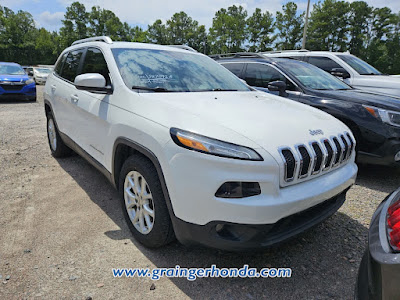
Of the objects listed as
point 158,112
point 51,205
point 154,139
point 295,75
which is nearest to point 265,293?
point 154,139

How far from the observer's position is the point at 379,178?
13.3 ft

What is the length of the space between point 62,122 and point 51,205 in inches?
49.4

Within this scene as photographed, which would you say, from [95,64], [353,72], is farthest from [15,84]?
[353,72]

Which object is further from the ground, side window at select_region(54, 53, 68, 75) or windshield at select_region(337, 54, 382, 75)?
windshield at select_region(337, 54, 382, 75)

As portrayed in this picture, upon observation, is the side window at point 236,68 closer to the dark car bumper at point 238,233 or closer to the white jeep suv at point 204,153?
the white jeep suv at point 204,153

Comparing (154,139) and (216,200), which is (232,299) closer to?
(216,200)

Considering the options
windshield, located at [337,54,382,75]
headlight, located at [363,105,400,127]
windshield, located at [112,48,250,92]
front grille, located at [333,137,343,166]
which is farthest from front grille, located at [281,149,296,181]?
windshield, located at [337,54,382,75]

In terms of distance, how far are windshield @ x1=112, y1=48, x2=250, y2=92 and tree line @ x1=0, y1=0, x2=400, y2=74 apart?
43.5 meters

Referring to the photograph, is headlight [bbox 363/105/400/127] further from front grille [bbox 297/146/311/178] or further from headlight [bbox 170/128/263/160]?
headlight [bbox 170/128/263/160]

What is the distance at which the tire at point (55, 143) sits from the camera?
14.5ft

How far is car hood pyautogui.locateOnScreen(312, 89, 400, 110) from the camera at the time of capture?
3715mm

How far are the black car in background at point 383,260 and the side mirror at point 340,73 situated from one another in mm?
5712

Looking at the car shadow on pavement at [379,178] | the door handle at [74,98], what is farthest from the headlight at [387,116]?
the door handle at [74,98]

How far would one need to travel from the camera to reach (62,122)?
3918mm
